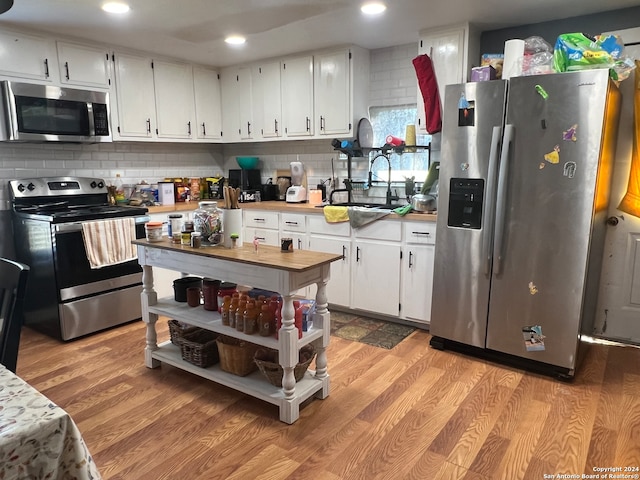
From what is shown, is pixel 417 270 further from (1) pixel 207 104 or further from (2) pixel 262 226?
(1) pixel 207 104

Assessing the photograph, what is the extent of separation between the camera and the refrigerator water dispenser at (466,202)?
2.81m

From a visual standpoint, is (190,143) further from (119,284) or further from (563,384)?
(563,384)

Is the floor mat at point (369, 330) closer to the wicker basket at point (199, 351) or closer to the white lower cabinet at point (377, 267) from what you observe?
the white lower cabinet at point (377, 267)

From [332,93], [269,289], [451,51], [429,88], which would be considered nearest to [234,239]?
[269,289]

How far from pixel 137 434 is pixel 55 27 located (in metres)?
2.94

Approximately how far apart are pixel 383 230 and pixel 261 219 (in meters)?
1.29

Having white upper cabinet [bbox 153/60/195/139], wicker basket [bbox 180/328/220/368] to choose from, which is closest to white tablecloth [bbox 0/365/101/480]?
wicker basket [bbox 180/328/220/368]

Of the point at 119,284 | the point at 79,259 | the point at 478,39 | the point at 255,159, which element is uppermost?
the point at 478,39

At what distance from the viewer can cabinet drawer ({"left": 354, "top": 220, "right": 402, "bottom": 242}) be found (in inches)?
136

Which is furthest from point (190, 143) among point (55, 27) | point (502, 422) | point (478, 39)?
point (502, 422)

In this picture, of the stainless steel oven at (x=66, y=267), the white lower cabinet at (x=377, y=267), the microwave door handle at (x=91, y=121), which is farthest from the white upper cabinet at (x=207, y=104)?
the white lower cabinet at (x=377, y=267)

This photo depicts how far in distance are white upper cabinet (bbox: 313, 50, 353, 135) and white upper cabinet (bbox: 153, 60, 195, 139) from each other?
52.1 inches

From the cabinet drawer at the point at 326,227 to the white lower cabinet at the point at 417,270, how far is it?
1.73 ft

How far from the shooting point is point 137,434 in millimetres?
2176
